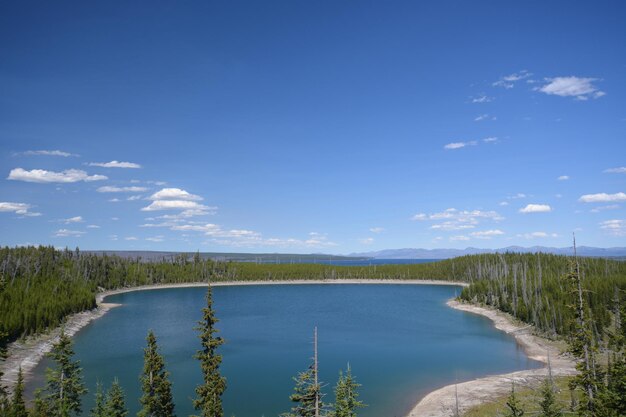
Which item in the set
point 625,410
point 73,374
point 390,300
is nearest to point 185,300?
point 390,300

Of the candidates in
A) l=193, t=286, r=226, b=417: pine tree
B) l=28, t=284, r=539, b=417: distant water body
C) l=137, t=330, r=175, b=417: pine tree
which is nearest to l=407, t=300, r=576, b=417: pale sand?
l=28, t=284, r=539, b=417: distant water body

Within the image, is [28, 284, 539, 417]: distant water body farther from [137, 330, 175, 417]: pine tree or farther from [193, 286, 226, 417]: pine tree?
[193, 286, 226, 417]: pine tree

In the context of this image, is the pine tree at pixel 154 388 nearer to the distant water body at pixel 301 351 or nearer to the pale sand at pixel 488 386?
the distant water body at pixel 301 351

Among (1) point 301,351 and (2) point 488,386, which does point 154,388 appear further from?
(1) point 301,351

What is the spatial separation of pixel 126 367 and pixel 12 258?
14207 cm

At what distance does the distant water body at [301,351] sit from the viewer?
207 feet

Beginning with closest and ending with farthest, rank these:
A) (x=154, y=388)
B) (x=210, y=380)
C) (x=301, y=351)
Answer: (x=210, y=380)
(x=154, y=388)
(x=301, y=351)

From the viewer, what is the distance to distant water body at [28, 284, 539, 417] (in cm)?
6312

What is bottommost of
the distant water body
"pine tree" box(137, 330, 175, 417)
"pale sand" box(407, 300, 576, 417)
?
the distant water body

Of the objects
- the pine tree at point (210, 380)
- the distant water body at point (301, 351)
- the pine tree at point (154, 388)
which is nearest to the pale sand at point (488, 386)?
the distant water body at point (301, 351)

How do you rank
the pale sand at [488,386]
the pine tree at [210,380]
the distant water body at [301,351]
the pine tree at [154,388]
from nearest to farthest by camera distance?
the pine tree at [210,380] → the pine tree at [154,388] → the pale sand at [488,386] → the distant water body at [301,351]

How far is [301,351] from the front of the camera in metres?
92.8

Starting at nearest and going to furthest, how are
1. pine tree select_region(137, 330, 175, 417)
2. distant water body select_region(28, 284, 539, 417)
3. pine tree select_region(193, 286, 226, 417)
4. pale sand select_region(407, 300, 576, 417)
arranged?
1. pine tree select_region(193, 286, 226, 417)
2. pine tree select_region(137, 330, 175, 417)
3. pale sand select_region(407, 300, 576, 417)
4. distant water body select_region(28, 284, 539, 417)

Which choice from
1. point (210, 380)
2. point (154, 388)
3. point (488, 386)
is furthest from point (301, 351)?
point (210, 380)
